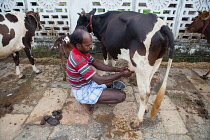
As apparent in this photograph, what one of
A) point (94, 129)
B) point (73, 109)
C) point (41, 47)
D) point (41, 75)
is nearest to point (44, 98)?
point (73, 109)

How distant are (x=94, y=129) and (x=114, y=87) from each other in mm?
890

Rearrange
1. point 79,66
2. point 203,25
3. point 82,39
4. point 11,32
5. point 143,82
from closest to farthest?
point 82,39
point 79,66
point 143,82
point 11,32
point 203,25

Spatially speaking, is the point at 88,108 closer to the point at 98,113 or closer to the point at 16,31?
the point at 98,113

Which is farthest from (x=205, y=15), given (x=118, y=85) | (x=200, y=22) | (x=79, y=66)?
(x=79, y=66)

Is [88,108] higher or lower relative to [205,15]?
lower

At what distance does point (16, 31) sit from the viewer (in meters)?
4.05

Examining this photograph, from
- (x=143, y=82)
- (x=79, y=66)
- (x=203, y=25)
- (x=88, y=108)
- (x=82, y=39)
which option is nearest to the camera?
(x=82, y=39)

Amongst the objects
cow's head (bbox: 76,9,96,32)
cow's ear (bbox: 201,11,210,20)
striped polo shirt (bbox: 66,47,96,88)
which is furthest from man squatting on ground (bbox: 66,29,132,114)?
cow's ear (bbox: 201,11,210,20)

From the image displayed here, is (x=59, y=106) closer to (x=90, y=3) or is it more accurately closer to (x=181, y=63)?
(x=90, y=3)

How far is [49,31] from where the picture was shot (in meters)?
5.56

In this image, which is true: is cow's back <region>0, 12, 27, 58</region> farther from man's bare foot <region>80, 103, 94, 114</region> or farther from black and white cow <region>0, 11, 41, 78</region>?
man's bare foot <region>80, 103, 94, 114</region>

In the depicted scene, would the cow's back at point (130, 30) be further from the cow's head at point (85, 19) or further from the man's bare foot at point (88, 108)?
the man's bare foot at point (88, 108)

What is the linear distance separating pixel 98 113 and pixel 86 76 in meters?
1.03

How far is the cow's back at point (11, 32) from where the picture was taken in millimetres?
3879
